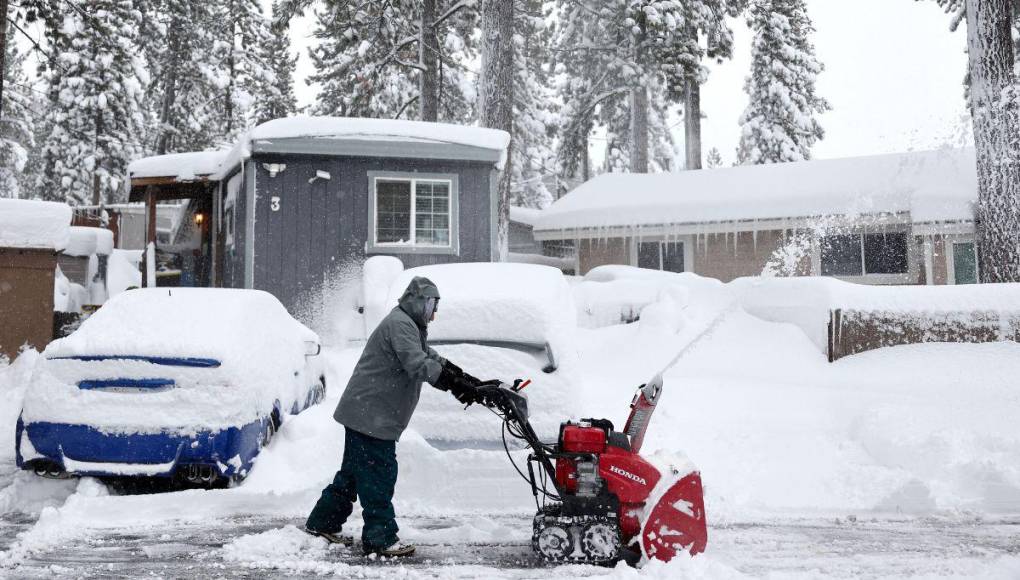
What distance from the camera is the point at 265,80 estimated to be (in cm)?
3497

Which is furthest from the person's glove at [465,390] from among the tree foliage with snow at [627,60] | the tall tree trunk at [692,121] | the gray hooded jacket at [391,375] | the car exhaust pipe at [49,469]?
the tall tree trunk at [692,121]

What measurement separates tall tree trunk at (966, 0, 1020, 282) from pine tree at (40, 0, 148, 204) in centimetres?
2872

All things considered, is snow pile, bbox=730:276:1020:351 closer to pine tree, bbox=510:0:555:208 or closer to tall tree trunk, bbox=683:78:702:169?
pine tree, bbox=510:0:555:208

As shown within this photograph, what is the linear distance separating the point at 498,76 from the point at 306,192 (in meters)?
5.63

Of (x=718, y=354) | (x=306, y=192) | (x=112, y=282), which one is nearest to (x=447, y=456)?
(x=718, y=354)

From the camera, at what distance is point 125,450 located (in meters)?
5.31

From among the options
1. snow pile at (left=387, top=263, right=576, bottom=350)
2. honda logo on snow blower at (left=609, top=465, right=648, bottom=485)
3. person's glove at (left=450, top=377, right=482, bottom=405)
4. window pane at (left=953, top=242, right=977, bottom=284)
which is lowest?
honda logo on snow blower at (left=609, top=465, right=648, bottom=485)

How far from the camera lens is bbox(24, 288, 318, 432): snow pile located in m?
5.38

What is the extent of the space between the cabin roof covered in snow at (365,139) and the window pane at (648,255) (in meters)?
8.65

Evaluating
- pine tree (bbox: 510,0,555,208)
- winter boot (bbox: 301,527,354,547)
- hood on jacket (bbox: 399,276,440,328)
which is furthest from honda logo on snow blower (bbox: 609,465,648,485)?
pine tree (bbox: 510,0,555,208)

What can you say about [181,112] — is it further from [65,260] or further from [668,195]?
[668,195]

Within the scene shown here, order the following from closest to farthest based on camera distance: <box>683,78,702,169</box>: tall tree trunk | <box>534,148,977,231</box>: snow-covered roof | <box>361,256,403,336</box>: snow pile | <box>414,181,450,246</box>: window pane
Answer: <box>361,256,403,336</box>: snow pile → <box>414,181,450,246</box>: window pane → <box>534,148,977,231</box>: snow-covered roof → <box>683,78,702,169</box>: tall tree trunk

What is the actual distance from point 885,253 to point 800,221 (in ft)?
7.87

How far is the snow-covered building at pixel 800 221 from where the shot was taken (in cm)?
1708
